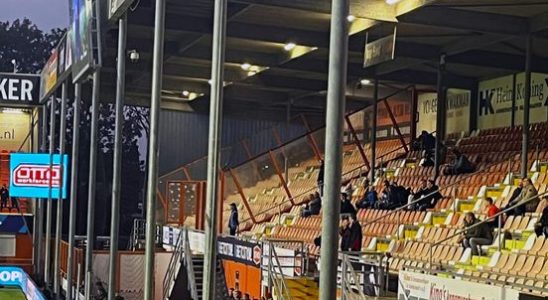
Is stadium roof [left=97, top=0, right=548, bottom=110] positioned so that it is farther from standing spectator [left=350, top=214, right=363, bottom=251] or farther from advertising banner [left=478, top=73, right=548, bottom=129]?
standing spectator [left=350, top=214, right=363, bottom=251]

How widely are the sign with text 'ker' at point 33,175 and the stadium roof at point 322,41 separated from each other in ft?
12.1

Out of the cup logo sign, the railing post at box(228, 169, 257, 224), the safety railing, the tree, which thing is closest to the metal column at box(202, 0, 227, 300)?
the safety railing

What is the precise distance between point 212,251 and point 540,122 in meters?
14.0

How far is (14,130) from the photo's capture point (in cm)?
4084

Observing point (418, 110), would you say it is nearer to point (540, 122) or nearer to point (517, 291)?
point (540, 122)

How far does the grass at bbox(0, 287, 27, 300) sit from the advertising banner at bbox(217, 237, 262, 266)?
11.5 m

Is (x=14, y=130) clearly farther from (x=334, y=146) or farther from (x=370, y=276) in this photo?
(x=334, y=146)

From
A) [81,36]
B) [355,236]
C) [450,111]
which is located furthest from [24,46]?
[355,236]

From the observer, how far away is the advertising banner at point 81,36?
56.9ft

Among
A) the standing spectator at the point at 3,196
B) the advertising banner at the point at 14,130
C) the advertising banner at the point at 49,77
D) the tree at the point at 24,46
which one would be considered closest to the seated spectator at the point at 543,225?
the advertising banner at the point at 49,77

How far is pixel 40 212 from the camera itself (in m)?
32.7

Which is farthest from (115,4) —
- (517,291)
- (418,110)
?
(418,110)

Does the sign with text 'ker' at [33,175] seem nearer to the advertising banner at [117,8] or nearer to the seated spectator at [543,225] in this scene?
the advertising banner at [117,8]

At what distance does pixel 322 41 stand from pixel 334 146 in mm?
15340
